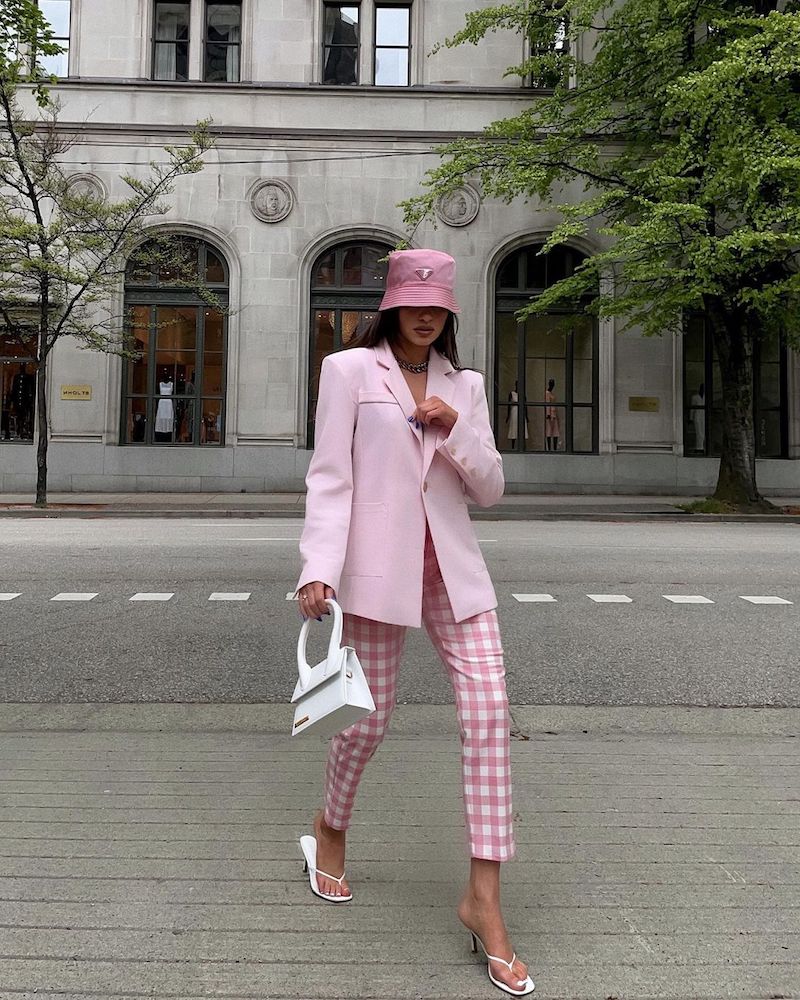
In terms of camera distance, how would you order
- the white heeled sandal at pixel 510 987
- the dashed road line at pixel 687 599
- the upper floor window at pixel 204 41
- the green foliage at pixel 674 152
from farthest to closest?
1. the upper floor window at pixel 204 41
2. the green foliage at pixel 674 152
3. the dashed road line at pixel 687 599
4. the white heeled sandal at pixel 510 987

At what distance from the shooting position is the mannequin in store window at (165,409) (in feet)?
72.1

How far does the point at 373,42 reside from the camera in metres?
22.3

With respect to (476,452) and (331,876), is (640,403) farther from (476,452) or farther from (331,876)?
(331,876)

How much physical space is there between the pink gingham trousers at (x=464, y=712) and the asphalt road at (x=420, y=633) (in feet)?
7.80

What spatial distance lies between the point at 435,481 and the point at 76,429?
2055 centimetres

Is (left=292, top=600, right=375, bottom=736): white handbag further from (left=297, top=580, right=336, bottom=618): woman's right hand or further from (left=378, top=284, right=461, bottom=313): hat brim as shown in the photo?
(left=378, top=284, right=461, bottom=313): hat brim

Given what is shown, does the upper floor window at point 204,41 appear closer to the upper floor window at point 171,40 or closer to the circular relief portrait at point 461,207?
the upper floor window at point 171,40

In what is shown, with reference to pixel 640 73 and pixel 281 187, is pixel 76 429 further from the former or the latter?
pixel 640 73

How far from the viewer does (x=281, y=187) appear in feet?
71.4

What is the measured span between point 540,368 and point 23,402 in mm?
13107

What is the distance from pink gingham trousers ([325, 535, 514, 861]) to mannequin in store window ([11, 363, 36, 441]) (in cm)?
2153

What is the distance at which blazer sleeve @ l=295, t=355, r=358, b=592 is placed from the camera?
7.89 ft

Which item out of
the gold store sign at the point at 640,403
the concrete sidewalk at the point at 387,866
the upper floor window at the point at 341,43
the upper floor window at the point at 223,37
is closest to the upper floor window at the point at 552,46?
the upper floor window at the point at 341,43

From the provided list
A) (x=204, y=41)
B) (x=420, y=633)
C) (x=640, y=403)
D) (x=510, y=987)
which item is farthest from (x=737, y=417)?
(x=510, y=987)
